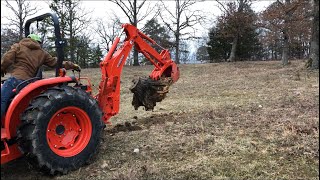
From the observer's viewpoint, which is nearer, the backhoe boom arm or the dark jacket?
the dark jacket

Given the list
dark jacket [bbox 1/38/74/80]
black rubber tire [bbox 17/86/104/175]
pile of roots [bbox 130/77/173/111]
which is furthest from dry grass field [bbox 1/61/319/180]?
dark jacket [bbox 1/38/74/80]

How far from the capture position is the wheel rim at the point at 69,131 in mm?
4953

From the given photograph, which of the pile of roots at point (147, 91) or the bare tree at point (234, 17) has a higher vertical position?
the bare tree at point (234, 17)

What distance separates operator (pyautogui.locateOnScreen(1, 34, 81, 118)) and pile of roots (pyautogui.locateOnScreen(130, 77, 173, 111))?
102 inches

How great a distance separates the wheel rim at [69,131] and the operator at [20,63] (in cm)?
67

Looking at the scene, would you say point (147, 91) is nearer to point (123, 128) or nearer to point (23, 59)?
point (123, 128)

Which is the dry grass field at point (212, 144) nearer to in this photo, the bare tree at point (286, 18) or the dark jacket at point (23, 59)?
the dark jacket at point (23, 59)

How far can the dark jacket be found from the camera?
4875 millimetres

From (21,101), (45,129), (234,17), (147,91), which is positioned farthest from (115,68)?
(234,17)

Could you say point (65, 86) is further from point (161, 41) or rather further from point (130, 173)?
point (161, 41)

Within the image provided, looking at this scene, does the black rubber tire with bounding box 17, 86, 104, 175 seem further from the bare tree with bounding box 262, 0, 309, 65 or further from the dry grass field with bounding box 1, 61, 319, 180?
the bare tree with bounding box 262, 0, 309, 65

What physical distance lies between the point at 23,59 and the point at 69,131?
117 cm

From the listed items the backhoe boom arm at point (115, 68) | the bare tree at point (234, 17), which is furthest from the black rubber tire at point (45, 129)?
the bare tree at point (234, 17)

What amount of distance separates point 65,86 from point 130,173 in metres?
1.53
